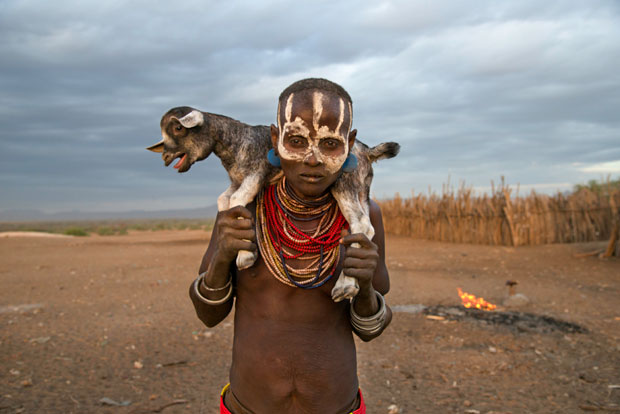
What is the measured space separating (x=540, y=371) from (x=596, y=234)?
32.2 ft

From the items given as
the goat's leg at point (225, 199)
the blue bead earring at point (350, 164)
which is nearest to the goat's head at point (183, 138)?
the goat's leg at point (225, 199)

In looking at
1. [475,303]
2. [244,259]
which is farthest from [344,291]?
[475,303]

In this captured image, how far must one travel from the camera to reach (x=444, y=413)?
4293mm

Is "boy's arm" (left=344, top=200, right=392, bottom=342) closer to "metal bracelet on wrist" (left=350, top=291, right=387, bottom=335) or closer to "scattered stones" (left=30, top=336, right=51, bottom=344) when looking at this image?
"metal bracelet on wrist" (left=350, top=291, right=387, bottom=335)

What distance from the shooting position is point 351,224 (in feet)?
6.22

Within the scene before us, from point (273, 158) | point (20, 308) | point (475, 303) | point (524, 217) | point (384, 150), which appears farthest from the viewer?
point (524, 217)

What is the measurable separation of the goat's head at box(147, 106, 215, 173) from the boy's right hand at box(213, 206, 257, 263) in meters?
0.33

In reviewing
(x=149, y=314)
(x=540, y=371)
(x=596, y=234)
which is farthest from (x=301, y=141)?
(x=596, y=234)

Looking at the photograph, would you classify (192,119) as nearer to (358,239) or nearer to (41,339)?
(358,239)

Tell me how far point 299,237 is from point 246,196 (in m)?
0.29

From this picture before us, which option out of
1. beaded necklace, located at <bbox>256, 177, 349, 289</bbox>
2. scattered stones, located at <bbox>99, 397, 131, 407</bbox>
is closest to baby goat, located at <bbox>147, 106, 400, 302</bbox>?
beaded necklace, located at <bbox>256, 177, 349, 289</bbox>

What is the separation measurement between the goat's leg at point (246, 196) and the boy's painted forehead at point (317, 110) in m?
0.31

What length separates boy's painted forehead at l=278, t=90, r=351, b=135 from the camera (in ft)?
5.85

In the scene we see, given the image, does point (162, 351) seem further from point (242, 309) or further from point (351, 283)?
point (351, 283)
